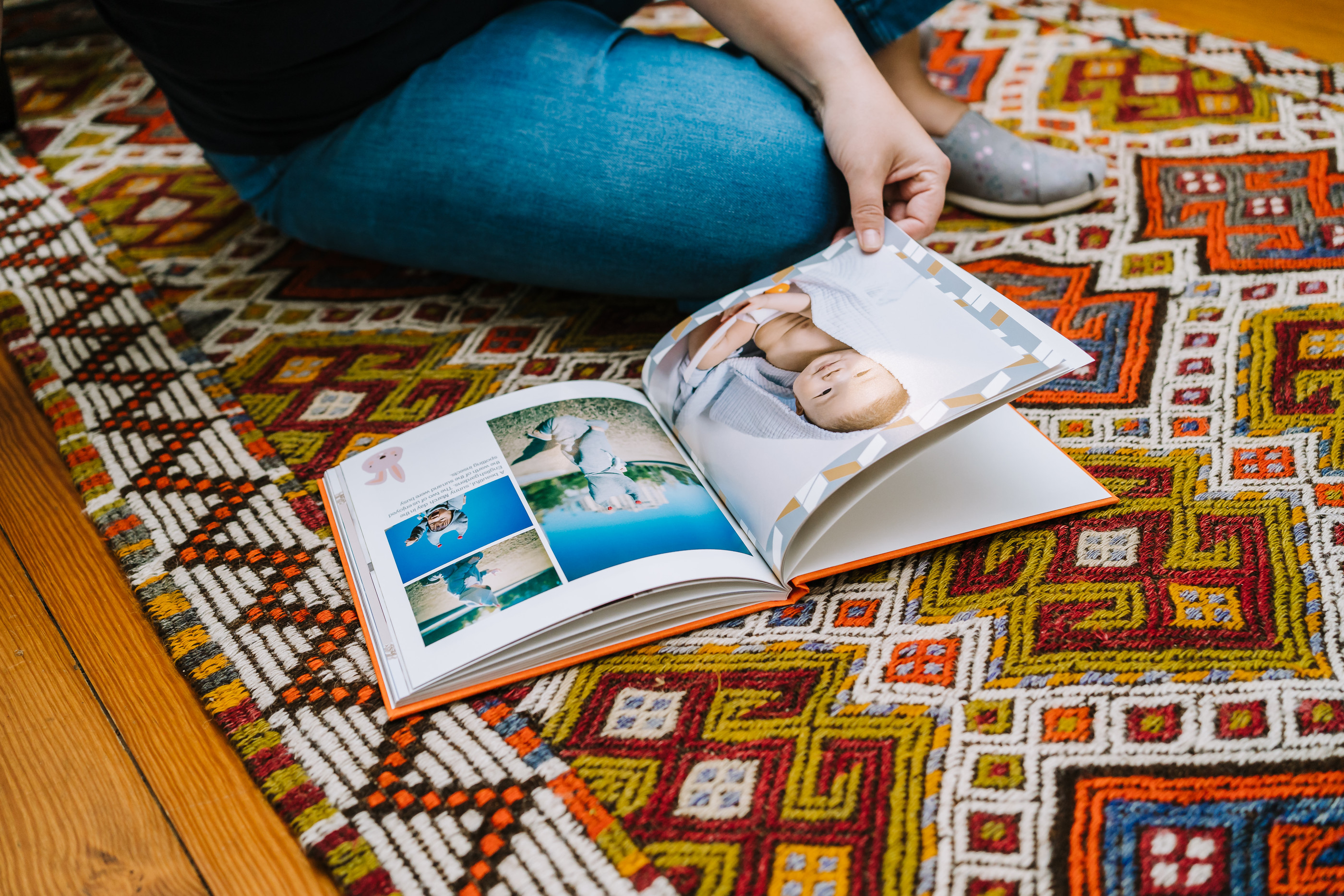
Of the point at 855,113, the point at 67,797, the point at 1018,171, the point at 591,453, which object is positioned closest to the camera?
the point at 67,797

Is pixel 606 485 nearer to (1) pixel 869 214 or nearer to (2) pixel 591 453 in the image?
(2) pixel 591 453

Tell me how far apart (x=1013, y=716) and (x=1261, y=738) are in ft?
0.36

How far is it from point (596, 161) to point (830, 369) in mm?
311

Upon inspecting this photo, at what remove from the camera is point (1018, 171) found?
90cm

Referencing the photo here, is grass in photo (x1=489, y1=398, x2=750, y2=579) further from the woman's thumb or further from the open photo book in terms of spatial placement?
the woman's thumb

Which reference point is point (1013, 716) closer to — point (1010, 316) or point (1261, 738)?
point (1261, 738)

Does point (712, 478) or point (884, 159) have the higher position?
point (884, 159)

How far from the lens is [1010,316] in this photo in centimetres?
54

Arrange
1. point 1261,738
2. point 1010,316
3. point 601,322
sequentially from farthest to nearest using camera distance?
point 601,322, point 1010,316, point 1261,738

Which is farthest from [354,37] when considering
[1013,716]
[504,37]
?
[1013,716]

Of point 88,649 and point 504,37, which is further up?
point 504,37

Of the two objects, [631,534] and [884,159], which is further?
[884,159]

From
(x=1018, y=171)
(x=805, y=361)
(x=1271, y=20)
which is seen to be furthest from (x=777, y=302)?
(x=1271, y=20)

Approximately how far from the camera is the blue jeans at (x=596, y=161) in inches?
29.0
